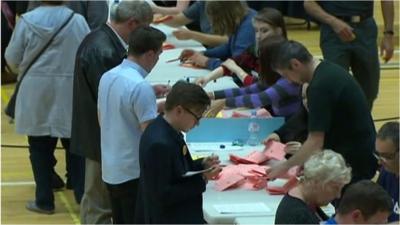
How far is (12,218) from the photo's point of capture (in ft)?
21.4

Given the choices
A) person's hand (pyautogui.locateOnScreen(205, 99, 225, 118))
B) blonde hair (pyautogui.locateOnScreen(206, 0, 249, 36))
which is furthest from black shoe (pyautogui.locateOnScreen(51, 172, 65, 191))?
person's hand (pyautogui.locateOnScreen(205, 99, 225, 118))

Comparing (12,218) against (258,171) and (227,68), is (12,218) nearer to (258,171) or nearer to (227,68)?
(227,68)

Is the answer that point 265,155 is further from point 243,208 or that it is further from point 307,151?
point 243,208

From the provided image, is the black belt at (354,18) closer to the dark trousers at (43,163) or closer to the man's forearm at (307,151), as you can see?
the dark trousers at (43,163)

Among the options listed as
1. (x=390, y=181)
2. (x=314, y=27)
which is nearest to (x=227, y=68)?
(x=390, y=181)

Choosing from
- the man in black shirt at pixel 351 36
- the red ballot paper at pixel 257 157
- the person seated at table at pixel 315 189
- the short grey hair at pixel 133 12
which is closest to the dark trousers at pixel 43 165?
the short grey hair at pixel 133 12

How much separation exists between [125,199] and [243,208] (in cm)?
81

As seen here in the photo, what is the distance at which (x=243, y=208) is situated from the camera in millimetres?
4312

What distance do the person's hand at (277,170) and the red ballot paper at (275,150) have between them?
35cm

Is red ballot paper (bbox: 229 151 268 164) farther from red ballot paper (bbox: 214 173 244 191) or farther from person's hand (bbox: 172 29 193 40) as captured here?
person's hand (bbox: 172 29 193 40)

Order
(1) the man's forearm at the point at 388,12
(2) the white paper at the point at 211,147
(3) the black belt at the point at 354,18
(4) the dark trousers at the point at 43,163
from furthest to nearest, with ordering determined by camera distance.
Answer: (1) the man's forearm at the point at 388,12
(3) the black belt at the point at 354,18
(4) the dark trousers at the point at 43,163
(2) the white paper at the point at 211,147

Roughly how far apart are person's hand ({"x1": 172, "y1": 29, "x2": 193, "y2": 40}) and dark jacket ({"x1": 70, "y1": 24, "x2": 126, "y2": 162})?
113 inches

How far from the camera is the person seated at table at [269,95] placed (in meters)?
5.62

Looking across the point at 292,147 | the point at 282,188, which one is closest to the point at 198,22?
the point at 292,147
